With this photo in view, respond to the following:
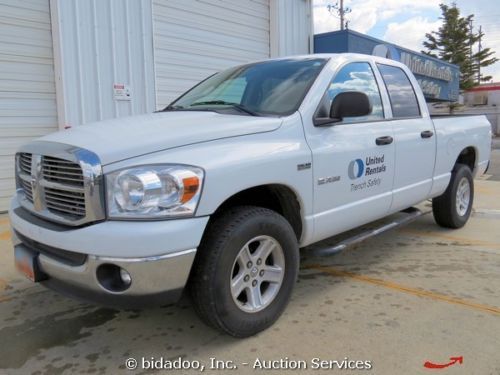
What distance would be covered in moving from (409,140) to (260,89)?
5.18ft

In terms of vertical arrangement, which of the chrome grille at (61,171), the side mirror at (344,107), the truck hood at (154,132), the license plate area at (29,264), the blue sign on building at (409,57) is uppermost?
the blue sign on building at (409,57)

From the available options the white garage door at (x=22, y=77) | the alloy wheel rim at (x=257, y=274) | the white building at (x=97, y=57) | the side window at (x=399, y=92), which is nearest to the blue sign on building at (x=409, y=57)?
the white building at (x=97, y=57)

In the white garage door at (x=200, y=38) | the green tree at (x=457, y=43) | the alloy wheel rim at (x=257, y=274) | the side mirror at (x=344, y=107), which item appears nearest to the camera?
the alloy wheel rim at (x=257, y=274)

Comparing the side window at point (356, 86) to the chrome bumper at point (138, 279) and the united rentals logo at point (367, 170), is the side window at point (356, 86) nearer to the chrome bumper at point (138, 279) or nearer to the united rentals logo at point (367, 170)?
the united rentals logo at point (367, 170)

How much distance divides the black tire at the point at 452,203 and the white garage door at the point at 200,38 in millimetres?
5460

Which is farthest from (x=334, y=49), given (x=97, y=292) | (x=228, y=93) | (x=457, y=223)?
(x=97, y=292)

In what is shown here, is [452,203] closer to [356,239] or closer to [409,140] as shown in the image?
[409,140]

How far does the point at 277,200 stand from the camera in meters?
3.35

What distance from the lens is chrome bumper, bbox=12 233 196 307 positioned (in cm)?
243

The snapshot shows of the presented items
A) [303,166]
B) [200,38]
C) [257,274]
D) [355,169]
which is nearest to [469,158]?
[355,169]

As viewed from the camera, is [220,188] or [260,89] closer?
[220,188]

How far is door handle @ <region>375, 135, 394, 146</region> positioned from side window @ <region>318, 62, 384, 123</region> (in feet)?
0.63

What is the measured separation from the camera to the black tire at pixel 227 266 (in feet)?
8.71

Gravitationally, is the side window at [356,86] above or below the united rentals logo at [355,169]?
above
